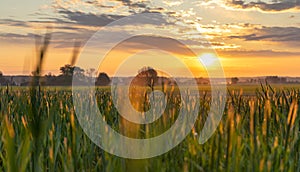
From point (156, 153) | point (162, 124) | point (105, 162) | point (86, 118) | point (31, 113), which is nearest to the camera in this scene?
point (31, 113)

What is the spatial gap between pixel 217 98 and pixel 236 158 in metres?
2.50

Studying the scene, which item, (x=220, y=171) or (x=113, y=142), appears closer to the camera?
(x=220, y=171)

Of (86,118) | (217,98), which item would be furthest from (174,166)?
(217,98)

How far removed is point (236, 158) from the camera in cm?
168

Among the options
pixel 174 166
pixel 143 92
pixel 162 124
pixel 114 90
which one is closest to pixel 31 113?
pixel 174 166

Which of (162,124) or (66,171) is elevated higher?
(162,124)

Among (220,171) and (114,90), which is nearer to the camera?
(220,171)

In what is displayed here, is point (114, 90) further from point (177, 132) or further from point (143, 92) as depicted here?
point (177, 132)

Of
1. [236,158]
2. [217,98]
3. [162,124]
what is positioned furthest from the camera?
[217,98]

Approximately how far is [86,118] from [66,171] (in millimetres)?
1400

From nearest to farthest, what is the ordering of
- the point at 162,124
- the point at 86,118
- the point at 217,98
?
the point at 162,124
the point at 86,118
the point at 217,98

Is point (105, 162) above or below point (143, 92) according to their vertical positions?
below

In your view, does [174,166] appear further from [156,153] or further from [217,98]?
[217,98]

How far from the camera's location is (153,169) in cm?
176
